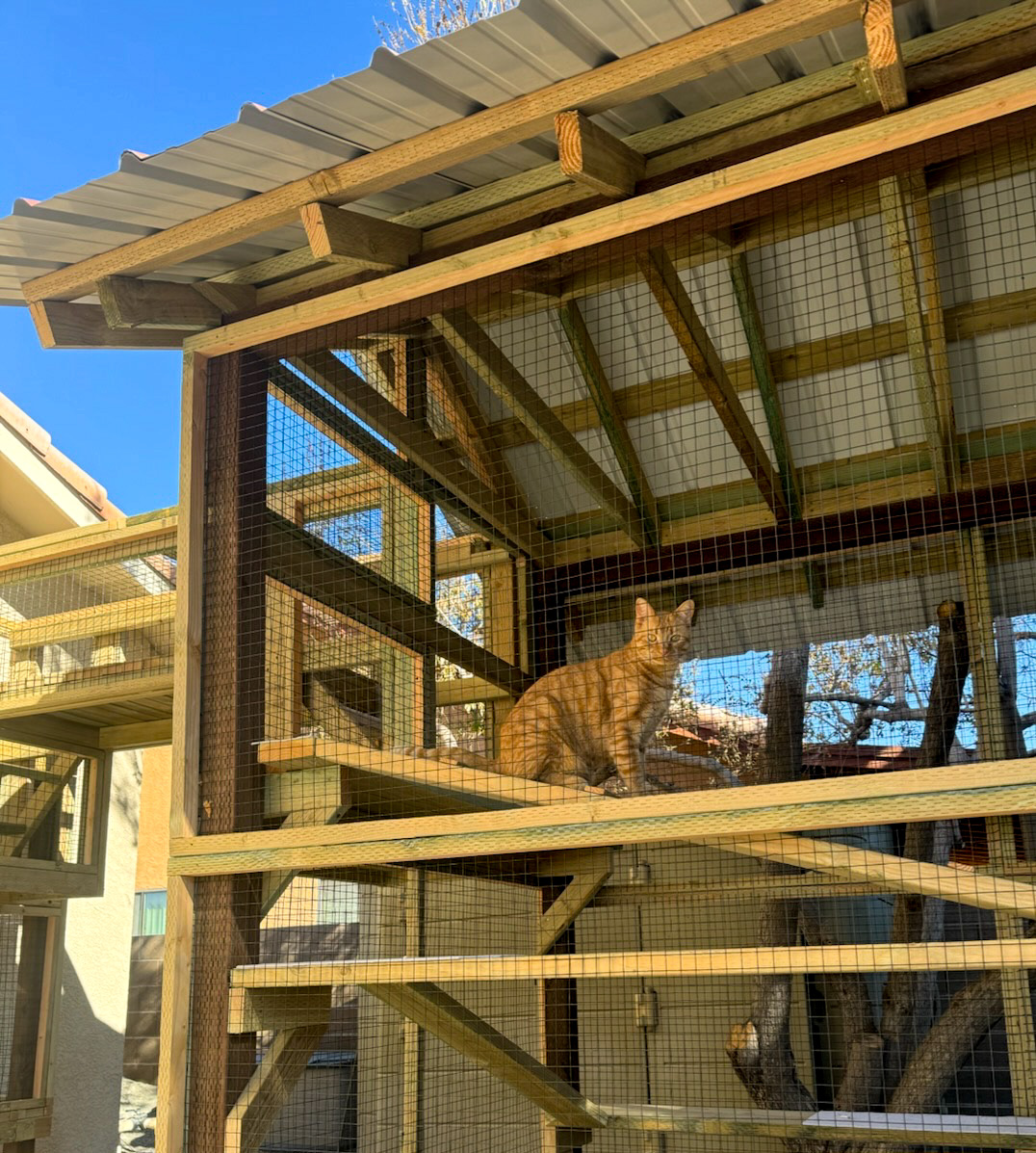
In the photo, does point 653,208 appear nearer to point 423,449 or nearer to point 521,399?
point 521,399

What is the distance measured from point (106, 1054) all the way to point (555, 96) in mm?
6886

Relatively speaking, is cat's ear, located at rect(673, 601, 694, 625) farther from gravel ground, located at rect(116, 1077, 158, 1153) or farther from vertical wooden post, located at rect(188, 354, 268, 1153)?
gravel ground, located at rect(116, 1077, 158, 1153)

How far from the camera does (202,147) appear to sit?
9.36 ft

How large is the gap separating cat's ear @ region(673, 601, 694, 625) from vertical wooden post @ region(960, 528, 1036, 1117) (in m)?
1.50

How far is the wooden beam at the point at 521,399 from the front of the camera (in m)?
4.61

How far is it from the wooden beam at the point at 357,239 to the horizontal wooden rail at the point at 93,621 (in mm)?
2501

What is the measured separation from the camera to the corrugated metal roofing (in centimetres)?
259

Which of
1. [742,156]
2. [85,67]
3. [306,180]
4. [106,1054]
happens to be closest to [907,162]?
[742,156]

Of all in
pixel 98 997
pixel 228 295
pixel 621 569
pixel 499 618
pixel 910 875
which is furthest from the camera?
pixel 98 997

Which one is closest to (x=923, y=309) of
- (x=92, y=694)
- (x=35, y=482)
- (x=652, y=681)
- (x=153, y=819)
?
(x=652, y=681)

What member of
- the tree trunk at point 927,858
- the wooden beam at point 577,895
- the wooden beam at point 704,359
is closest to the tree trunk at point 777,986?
the tree trunk at point 927,858

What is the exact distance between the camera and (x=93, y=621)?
5617 mm

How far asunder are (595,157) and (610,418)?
87.9 inches

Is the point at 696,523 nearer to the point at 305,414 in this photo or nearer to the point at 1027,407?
the point at 1027,407
